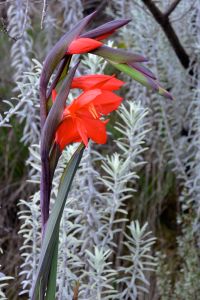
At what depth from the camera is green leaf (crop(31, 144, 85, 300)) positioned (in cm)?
98

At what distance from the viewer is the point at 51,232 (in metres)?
0.98

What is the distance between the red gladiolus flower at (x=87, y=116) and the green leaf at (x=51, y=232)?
6 centimetres

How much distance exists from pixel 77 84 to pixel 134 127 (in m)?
0.64

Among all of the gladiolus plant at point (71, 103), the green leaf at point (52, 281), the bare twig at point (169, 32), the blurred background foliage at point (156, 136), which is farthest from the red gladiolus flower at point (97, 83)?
the bare twig at point (169, 32)

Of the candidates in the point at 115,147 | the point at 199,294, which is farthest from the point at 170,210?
the point at 199,294

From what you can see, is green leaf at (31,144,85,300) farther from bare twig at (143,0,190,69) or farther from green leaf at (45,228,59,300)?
bare twig at (143,0,190,69)

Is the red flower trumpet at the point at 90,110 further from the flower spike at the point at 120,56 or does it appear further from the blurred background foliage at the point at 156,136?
the blurred background foliage at the point at 156,136

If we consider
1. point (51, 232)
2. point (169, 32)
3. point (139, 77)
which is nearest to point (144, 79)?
point (139, 77)

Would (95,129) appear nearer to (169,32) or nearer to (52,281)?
(52,281)

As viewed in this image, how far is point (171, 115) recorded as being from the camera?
2334 millimetres

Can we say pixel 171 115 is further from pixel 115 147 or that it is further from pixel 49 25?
pixel 49 25

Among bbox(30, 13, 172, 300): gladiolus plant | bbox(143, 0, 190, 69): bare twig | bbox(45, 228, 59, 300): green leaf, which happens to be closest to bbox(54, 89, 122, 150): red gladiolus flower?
bbox(30, 13, 172, 300): gladiolus plant

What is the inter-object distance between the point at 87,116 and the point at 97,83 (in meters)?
0.05

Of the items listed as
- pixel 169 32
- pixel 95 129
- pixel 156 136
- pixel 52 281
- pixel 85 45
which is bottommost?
pixel 52 281
